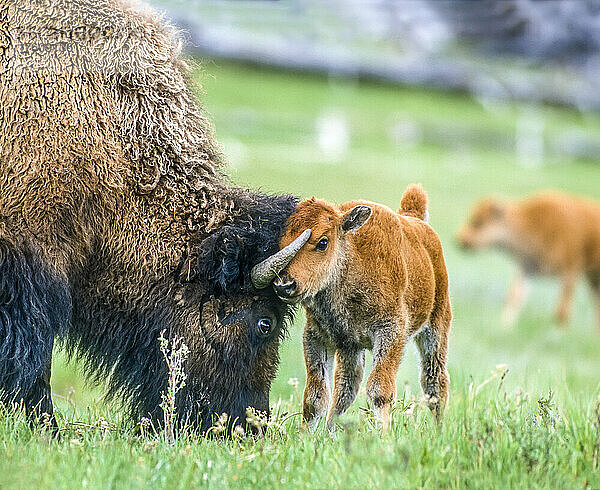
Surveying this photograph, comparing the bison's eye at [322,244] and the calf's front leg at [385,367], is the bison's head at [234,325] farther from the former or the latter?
the calf's front leg at [385,367]

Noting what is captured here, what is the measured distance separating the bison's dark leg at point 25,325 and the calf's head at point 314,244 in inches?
55.4

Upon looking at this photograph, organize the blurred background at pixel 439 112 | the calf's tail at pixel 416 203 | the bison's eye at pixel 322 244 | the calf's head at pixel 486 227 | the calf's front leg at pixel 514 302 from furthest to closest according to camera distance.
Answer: the calf's head at pixel 486 227
the calf's front leg at pixel 514 302
the blurred background at pixel 439 112
the calf's tail at pixel 416 203
the bison's eye at pixel 322 244

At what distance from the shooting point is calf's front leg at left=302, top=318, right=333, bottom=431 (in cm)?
576

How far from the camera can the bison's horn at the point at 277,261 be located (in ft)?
17.4

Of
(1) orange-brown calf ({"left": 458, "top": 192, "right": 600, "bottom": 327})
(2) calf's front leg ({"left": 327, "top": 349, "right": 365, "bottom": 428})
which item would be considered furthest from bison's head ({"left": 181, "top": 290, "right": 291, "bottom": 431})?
(1) orange-brown calf ({"left": 458, "top": 192, "right": 600, "bottom": 327})

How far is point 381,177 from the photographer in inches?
1008

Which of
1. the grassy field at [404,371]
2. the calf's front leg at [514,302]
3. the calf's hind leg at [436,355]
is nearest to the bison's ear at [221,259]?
the grassy field at [404,371]

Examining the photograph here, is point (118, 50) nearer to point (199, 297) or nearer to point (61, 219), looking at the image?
point (61, 219)

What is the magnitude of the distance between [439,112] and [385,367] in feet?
112

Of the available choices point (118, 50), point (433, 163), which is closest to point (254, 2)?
point (118, 50)

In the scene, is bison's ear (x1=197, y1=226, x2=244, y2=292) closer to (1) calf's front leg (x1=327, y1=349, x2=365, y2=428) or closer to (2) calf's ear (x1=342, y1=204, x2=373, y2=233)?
(2) calf's ear (x1=342, y1=204, x2=373, y2=233)

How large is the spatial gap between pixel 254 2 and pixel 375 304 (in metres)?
6.94

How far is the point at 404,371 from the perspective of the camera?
35.4 feet

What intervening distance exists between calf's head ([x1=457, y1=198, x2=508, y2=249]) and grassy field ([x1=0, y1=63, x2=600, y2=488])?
0.93m
